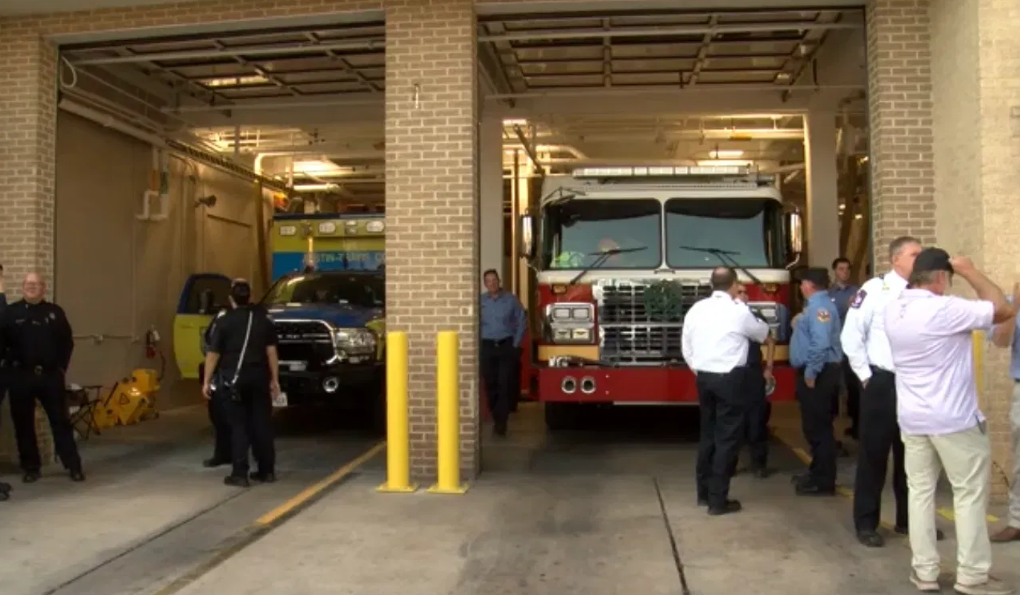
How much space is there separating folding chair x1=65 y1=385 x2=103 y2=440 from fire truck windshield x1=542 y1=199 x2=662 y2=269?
5893 millimetres

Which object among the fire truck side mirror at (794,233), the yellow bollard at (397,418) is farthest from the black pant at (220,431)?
the fire truck side mirror at (794,233)

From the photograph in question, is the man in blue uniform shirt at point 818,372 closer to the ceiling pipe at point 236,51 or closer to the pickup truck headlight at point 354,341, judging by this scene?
the pickup truck headlight at point 354,341

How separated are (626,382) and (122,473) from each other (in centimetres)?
498

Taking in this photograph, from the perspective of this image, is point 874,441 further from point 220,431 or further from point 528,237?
point 220,431

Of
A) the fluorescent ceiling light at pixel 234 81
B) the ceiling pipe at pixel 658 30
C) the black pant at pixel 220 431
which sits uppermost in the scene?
the fluorescent ceiling light at pixel 234 81

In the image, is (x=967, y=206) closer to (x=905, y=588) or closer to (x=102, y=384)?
(x=905, y=588)

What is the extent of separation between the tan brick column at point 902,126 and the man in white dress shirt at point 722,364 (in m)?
2.03

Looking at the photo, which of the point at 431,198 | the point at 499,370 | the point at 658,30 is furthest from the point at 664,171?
the point at 499,370

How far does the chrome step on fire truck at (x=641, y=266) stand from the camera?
9.02m

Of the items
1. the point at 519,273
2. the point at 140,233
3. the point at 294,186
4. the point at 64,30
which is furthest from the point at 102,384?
the point at 294,186

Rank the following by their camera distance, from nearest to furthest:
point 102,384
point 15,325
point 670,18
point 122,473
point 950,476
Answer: point 950,476, point 15,325, point 122,473, point 670,18, point 102,384

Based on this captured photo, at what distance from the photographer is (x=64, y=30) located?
9102 mm

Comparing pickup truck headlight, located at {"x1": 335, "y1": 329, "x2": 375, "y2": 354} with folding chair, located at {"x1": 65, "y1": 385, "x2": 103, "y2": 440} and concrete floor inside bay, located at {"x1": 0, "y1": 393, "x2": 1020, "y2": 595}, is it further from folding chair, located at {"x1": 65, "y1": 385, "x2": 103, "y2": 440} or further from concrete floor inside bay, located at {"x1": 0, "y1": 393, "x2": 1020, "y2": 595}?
folding chair, located at {"x1": 65, "y1": 385, "x2": 103, "y2": 440}

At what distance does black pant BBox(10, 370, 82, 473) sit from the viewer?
26.3 feet
